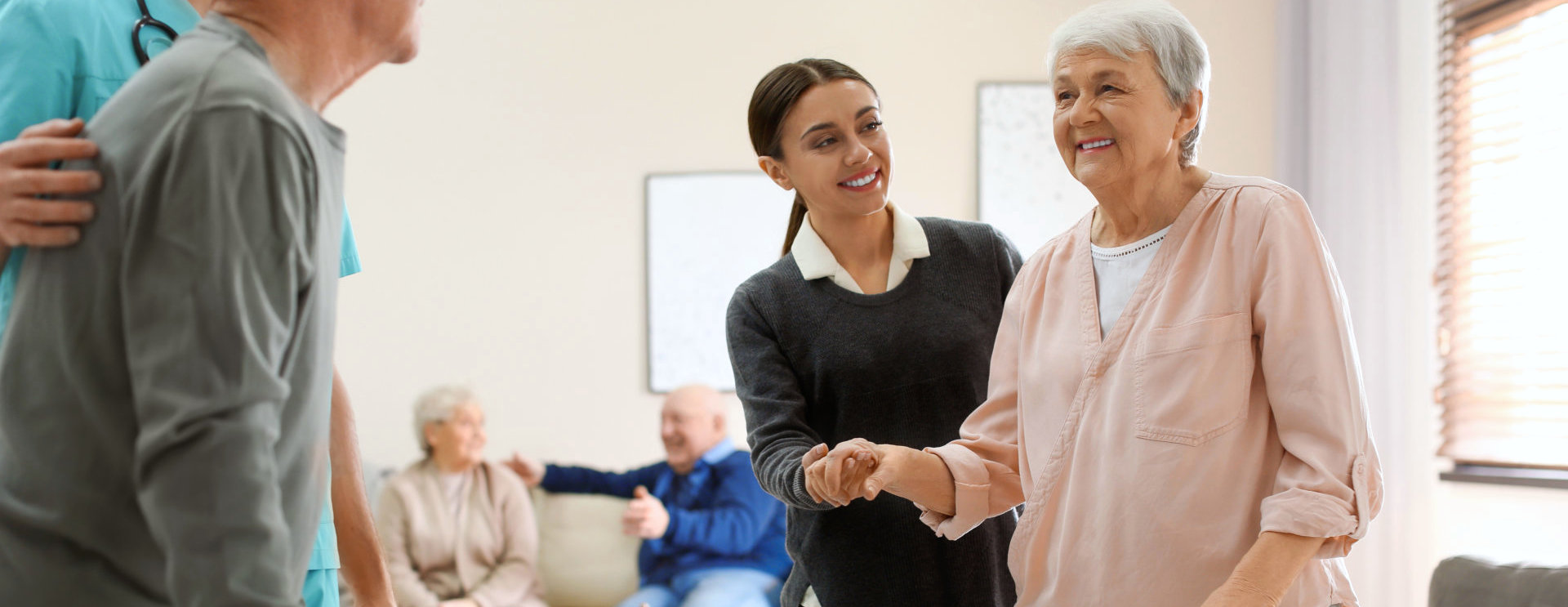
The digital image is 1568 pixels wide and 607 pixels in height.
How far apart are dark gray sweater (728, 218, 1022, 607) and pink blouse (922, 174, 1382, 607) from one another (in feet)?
0.75

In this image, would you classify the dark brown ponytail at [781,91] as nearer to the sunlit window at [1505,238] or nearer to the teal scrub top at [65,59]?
the teal scrub top at [65,59]

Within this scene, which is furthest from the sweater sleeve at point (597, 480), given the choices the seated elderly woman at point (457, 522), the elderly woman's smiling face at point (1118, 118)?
the elderly woman's smiling face at point (1118, 118)

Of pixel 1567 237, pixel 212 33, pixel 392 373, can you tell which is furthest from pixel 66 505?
pixel 392 373

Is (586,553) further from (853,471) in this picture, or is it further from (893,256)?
(853,471)

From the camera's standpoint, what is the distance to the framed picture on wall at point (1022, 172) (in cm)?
460

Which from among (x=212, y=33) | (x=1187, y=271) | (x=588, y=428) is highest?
(x=212, y=33)

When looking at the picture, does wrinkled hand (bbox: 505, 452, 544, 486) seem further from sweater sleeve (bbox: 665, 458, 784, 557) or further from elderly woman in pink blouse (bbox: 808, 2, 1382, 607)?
elderly woman in pink blouse (bbox: 808, 2, 1382, 607)

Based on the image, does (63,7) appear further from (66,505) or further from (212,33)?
(66,505)

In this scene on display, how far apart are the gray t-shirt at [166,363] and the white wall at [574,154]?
4001mm

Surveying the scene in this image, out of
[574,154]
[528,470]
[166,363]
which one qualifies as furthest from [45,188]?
[574,154]

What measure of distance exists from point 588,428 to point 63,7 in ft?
12.2

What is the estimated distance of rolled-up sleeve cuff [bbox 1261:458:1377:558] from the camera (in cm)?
110

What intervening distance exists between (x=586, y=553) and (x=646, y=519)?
390mm

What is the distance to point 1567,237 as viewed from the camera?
3.27 m
